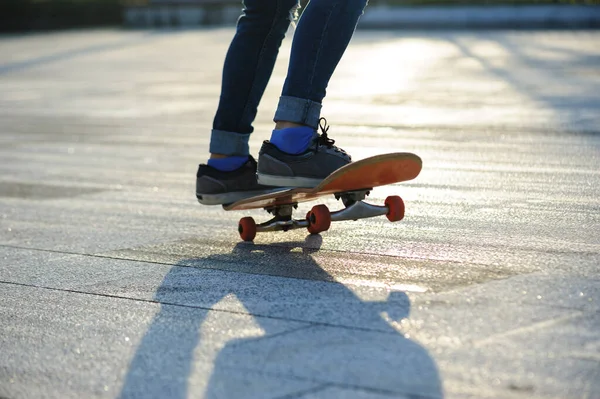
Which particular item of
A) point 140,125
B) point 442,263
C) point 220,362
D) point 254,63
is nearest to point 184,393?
point 220,362

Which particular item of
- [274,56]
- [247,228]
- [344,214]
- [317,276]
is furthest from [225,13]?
[317,276]

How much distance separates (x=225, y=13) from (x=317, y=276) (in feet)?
93.4

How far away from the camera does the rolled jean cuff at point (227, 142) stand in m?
4.07

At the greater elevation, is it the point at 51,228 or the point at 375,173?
the point at 375,173

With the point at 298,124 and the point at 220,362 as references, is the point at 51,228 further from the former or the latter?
the point at 220,362

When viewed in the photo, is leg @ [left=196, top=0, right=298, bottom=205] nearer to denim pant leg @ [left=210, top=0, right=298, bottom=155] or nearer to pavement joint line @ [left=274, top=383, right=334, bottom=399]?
denim pant leg @ [left=210, top=0, right=298, bottom=155]

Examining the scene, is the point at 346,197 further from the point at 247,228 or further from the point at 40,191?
the point at 40,191

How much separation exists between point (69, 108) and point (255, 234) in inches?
291

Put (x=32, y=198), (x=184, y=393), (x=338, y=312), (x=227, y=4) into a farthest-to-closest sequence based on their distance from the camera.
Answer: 1. (x=227, y=4)
2. (x=32, y=198)
3. (x=338, y=312)
4. (x=184, y=393)

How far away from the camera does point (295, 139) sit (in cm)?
383

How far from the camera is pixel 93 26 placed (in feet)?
107

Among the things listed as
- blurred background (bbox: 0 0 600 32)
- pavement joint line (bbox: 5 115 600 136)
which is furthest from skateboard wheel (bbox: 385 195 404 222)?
blurred background (bbox: 0 0 600 32)

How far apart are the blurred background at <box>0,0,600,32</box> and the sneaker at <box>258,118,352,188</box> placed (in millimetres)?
20032

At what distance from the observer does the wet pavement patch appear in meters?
5.58
